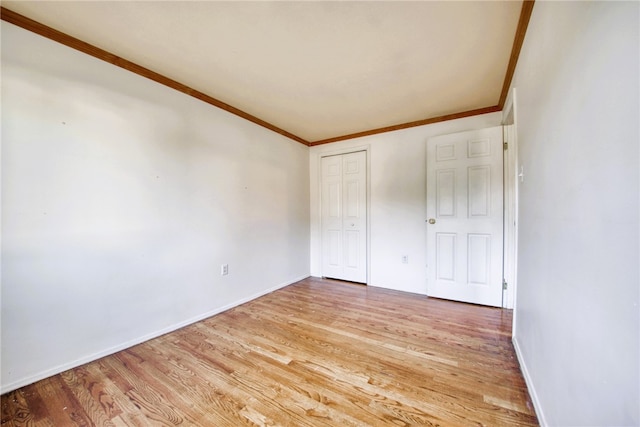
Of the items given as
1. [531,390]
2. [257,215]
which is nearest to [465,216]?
[531,390]

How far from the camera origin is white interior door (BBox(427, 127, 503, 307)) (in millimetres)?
2439

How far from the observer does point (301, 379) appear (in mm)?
1442

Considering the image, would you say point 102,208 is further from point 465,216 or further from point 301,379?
point 465,216

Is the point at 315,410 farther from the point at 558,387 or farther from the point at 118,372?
the point at 118,372

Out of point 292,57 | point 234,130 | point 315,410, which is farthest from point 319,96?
point 315,410

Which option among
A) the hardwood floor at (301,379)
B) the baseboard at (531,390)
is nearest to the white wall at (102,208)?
the hardwood floor at (301,379)

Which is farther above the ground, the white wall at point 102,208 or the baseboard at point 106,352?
the white wall at point 102,208

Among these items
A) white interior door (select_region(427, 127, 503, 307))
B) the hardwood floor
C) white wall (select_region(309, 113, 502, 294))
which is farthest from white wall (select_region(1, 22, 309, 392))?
white interior door (select_region(427, 127, 503, 307))

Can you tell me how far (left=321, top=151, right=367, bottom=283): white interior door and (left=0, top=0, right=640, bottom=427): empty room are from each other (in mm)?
738

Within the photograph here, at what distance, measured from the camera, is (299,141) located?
141 inches

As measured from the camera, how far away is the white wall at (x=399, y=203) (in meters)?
2.91

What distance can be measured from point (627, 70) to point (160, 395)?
2.34 metres

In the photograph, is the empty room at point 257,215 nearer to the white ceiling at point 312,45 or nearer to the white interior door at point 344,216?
the white ceiling at point 312,45

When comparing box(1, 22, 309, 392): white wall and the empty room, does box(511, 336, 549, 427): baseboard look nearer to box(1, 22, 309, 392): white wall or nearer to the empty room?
the empty room
